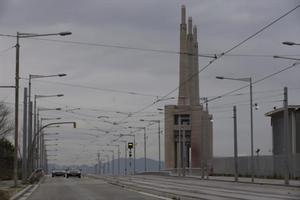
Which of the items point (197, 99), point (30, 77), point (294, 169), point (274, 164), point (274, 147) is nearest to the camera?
point (30, 77)

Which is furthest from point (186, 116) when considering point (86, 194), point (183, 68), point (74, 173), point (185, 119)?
point (86, 194)

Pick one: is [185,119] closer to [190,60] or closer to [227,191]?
[190,60]

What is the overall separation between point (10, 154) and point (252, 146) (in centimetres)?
4103

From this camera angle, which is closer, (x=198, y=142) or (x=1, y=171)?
(x=1, y=171)

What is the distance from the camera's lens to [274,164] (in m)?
86.7

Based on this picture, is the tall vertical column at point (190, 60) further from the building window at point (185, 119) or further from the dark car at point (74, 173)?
the dark car at point (74, 173)

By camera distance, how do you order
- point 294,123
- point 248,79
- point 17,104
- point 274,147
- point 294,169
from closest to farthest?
1. point 17,104
2. point 248,79
3. point 294,169
4. point 294,123
5. point 274,147

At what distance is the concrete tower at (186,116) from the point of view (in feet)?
394

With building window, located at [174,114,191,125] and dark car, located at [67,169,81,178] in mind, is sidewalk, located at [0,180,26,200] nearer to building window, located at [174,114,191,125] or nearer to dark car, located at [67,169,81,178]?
dark car, located at [67,169,81,178]

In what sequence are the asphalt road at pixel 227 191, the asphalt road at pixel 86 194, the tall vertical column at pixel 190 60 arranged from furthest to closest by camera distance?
the tall vertical column at pixel 190 60 → the asphalt road at pixel 86 194 → the asphalt road at pixel 227 191

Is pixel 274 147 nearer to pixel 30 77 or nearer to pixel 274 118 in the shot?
pixel 274 118

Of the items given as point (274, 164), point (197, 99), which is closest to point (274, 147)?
point (274, 164)

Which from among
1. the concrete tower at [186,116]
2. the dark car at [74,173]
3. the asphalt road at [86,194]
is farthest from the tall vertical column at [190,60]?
the asphalt road at [86,194]

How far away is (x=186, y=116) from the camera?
4857 inches
